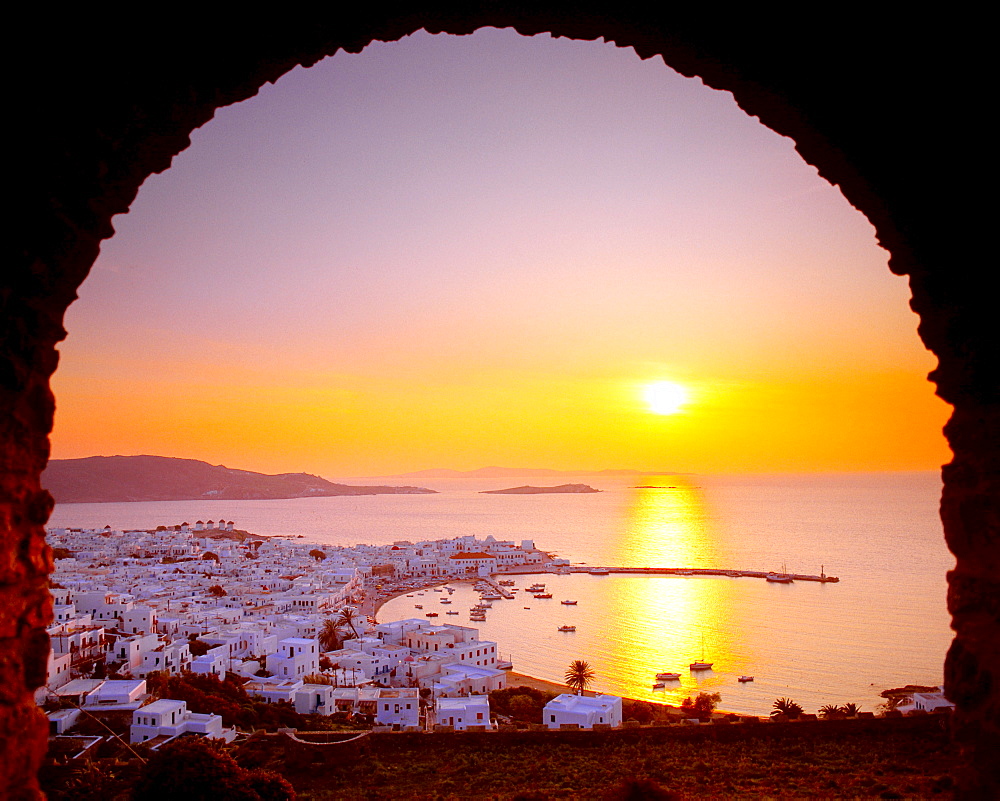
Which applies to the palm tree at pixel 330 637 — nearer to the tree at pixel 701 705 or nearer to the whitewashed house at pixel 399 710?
the whitewashed house at pixel 399 710

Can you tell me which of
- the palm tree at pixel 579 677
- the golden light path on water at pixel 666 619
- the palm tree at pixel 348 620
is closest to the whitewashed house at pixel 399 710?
the palm tree at pixel 579 677

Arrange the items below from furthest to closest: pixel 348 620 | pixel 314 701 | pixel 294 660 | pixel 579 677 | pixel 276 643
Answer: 1. pixel 348 620
2. pixel 276 643
3. pixel 294 660
4. pixel 579 677
5. pixel 314 701

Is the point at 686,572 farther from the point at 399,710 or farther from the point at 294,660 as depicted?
the point at 399,710

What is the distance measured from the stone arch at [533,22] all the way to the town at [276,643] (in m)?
9.98

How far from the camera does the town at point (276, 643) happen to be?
14.1 metres

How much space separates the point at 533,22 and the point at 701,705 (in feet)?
54.5

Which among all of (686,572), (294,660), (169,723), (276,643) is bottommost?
(276,643)

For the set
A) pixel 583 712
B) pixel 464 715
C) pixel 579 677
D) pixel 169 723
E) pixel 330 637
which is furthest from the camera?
pixel 330 637

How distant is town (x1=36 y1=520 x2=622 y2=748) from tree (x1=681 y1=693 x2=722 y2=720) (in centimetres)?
225

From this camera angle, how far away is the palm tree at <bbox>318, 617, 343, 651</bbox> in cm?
2445

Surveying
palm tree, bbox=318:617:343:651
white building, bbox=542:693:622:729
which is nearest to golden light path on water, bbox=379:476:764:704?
white building, bbox=542:693:622:729

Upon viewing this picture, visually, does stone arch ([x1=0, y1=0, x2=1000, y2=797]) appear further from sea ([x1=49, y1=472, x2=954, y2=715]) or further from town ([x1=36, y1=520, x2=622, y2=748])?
sea ([x1=49, y1=472, x2=954, y2=715])

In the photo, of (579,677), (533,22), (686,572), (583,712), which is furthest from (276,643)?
(686,572)

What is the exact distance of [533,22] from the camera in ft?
9.98
